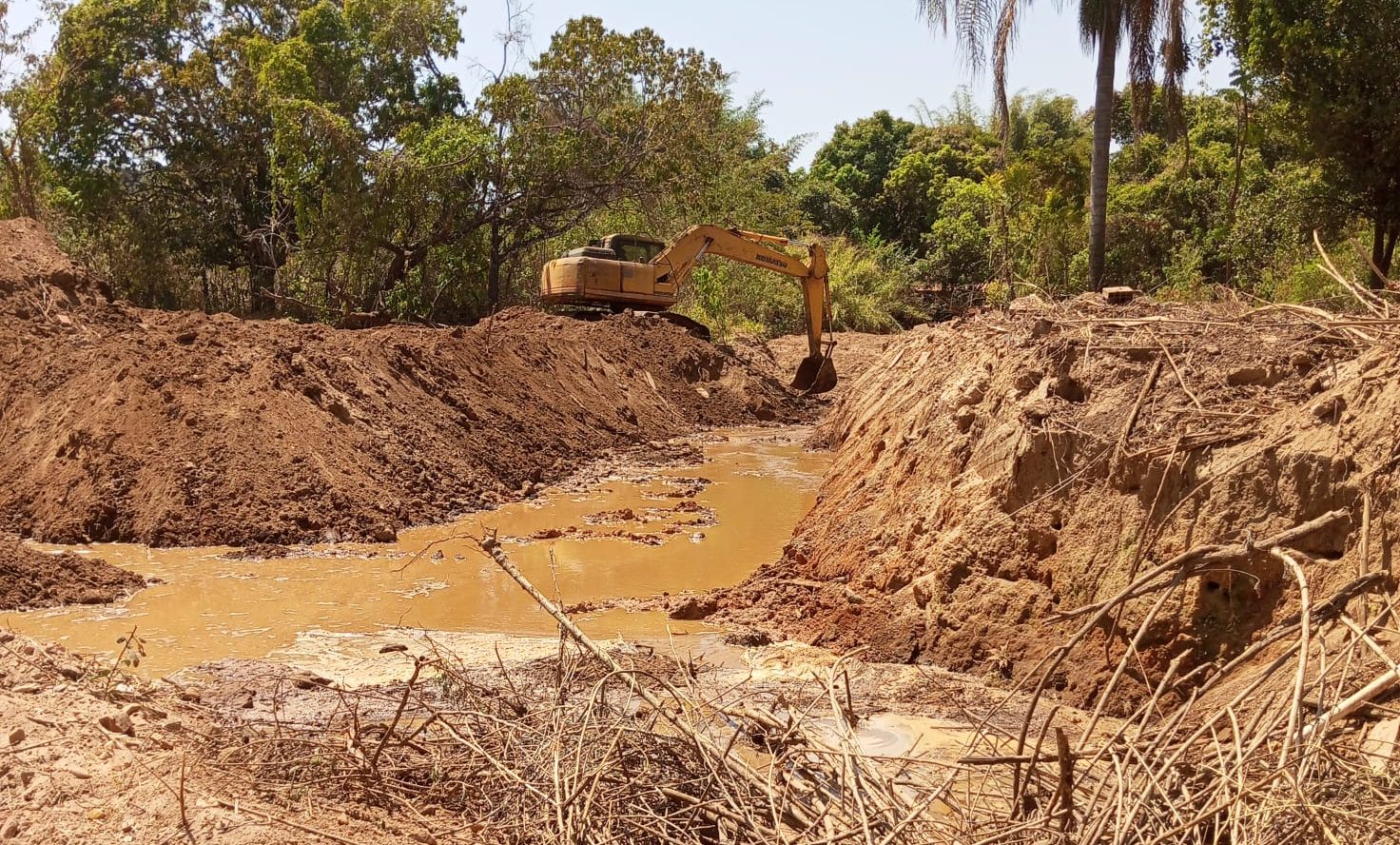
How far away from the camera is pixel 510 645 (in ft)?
24.4

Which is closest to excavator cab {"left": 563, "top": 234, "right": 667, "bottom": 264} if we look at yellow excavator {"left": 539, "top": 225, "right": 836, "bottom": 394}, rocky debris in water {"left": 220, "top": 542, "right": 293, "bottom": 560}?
yellow excavator {"left": 539, "top": 225, "right": 836, "bottom": 394}

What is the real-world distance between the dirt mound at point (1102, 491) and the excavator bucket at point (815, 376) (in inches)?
534

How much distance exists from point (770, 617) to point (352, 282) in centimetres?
1932

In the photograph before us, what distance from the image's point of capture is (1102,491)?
257 inches

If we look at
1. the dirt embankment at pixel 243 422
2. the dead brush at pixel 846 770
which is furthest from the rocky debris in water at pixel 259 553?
the dead brush at pixel 846 770

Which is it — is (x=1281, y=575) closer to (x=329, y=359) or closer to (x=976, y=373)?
(x=976, y=373)

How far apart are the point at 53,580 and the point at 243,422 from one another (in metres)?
3.44

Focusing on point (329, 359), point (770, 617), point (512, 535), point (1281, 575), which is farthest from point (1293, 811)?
point (329, 359)

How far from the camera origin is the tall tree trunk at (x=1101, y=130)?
16672mm

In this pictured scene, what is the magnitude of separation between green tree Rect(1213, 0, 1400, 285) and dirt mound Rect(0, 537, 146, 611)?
14.1 m

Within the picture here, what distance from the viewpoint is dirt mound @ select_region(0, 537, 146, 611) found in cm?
781

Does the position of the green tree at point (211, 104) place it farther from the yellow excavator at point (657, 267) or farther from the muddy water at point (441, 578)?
the muddy water at point (441, 578)

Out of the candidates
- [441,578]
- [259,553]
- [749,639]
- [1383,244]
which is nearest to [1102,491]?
[749,639]

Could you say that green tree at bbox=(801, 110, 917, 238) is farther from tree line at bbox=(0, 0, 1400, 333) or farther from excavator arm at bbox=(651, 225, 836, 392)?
excavator arm at bbox=(651, 225, 836, 392)
